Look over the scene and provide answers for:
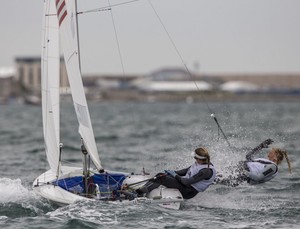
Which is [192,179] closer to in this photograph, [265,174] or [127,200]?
[127,200]

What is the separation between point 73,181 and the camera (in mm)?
13062

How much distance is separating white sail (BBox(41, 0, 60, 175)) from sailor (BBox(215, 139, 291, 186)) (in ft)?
8.40

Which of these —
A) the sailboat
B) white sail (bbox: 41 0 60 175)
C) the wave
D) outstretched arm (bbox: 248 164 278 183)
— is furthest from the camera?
white sail (bbox: 41 0 60 175)

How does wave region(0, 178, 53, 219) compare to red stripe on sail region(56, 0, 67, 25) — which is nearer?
wave region(0, 178, 53, 219)

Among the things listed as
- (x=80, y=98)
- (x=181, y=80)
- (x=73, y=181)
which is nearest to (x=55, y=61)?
(x=80, y=98)

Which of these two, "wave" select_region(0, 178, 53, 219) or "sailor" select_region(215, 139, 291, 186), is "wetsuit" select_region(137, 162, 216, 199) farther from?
"wave" select_region(0, 178, 53, 219)

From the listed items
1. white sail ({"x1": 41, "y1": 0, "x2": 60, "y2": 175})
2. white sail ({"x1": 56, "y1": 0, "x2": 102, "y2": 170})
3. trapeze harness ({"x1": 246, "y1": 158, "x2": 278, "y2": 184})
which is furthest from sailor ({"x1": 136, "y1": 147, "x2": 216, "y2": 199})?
white sail ({"x1": 41, "y1": 0, "x2": 60, "y2": 175})

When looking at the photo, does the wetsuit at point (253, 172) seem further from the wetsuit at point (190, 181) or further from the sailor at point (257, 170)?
the wetsuit at point (190, 181)

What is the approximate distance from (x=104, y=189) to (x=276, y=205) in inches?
104

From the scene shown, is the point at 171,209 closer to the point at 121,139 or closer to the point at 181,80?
the point at 121,139

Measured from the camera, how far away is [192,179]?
39.5 feet

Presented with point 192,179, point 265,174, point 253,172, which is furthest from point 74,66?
point 265,174

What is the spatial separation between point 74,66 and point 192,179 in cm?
235

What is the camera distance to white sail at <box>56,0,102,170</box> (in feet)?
39.6
